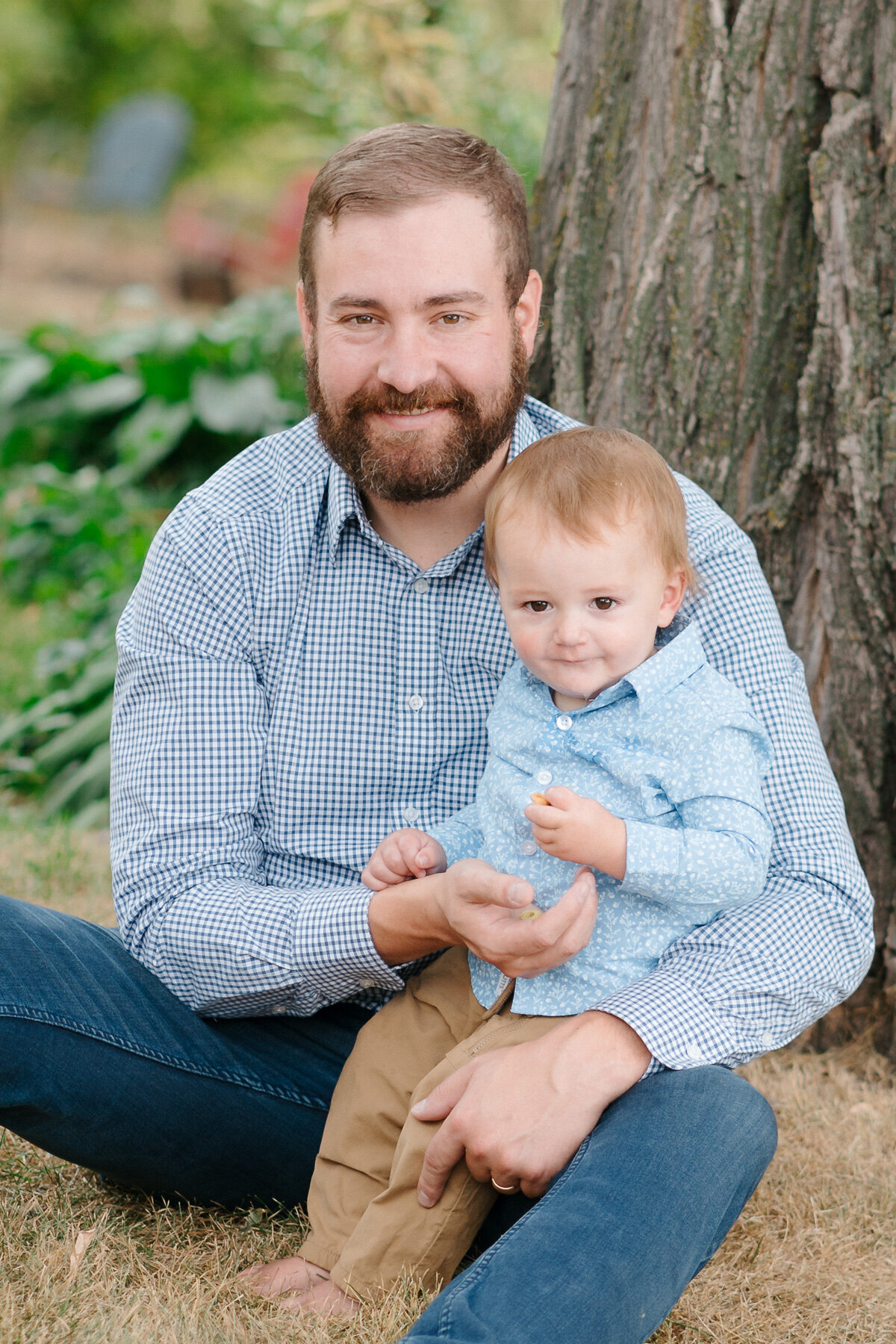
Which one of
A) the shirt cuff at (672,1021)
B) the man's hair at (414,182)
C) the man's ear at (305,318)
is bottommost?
the shirt cuff at (672,1021)

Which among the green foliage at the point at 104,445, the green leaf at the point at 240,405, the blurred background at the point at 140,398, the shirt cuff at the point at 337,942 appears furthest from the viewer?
the green leaf at the point at 240,405

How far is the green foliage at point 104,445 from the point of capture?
15.4ft

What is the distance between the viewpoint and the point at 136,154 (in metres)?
21.7

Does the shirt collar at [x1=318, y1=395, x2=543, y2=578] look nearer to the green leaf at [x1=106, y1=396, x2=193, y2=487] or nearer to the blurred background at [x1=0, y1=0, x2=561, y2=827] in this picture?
the blurred background at [x1=0, y1=0, x2=561, y2=827]

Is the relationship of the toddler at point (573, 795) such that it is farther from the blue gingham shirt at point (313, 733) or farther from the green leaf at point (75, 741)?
the green leaf at point (75, 741)

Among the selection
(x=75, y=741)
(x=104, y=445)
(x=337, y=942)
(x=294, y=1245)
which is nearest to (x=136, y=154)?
(x=104, y=445)

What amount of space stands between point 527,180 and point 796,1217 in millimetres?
4876

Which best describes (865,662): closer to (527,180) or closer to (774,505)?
(774,505)

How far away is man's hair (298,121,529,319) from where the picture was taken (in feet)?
6.75

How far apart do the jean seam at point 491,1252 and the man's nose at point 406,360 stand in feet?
3.91

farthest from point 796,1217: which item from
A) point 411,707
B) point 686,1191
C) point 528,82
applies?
point 528,82

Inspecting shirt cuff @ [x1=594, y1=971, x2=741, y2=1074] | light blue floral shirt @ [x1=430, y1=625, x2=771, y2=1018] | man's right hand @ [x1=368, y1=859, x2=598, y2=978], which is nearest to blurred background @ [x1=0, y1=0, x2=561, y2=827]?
light blue floral shirt @ [x1=430, y1=625, x2=771, y2=1018]

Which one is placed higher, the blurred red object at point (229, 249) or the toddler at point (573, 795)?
the toddler at point (573, 795)

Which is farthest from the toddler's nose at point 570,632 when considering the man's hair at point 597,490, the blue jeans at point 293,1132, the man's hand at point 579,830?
the blue jeans at point 293,1132
